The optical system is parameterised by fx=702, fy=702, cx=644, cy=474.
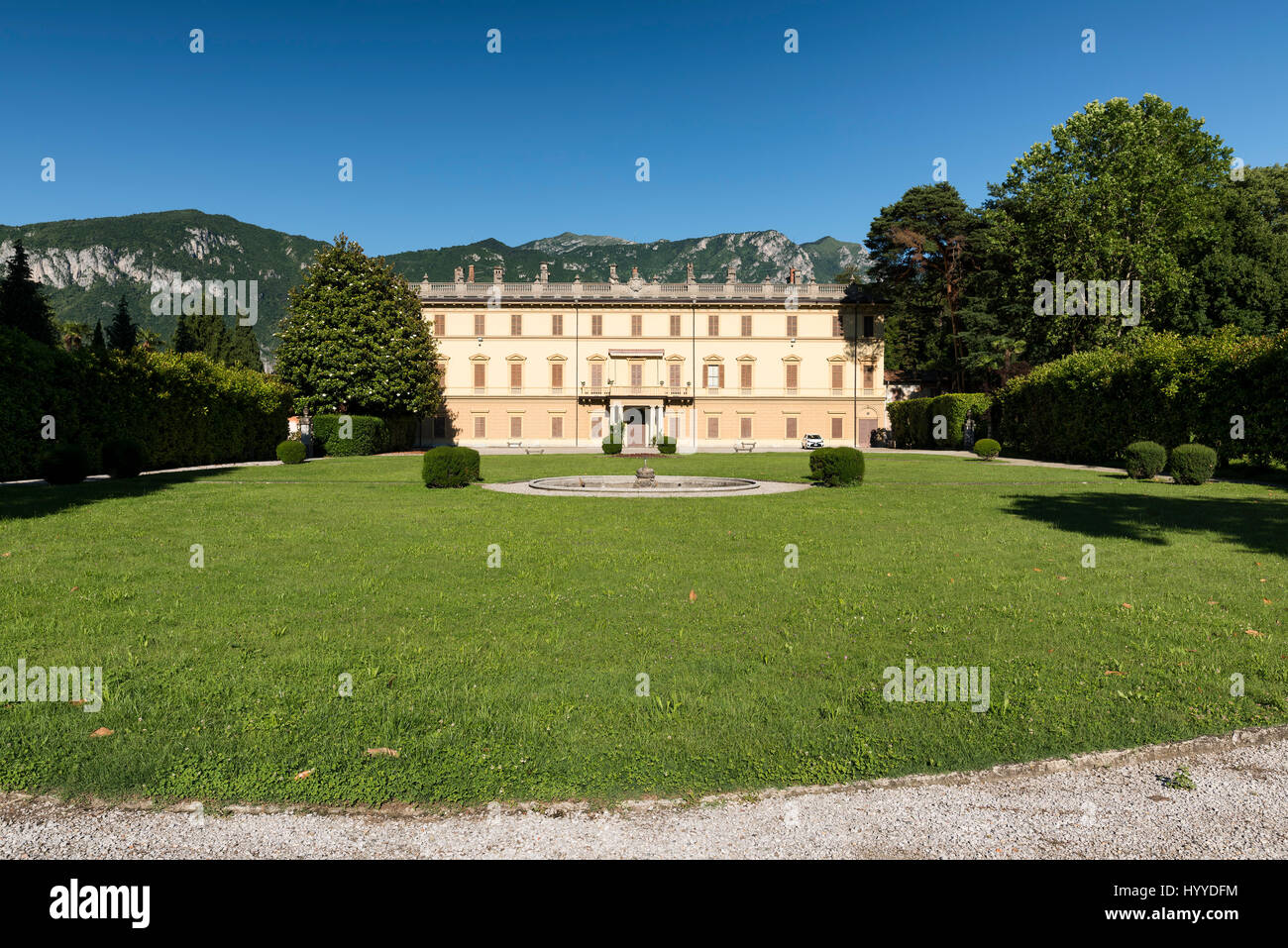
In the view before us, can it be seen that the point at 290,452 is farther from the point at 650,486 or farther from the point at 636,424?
the point at 636,424

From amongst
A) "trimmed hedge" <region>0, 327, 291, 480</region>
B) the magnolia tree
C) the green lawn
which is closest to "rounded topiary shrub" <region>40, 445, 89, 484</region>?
"trimmed hedge" <region>0, 327, 291, 480</region>

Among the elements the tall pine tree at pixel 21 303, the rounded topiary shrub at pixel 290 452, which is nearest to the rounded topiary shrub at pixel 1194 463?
the rounded topiary shrub at pixel 290 452

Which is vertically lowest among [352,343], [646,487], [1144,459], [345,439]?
[646,487]

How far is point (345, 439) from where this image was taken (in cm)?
3584

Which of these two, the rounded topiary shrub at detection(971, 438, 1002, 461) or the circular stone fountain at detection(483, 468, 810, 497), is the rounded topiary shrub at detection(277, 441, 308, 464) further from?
the rounded topiary shrub at detection(971, 438, 1002, 461)

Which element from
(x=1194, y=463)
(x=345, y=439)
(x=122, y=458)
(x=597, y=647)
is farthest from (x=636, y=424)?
(x=597, y=647)

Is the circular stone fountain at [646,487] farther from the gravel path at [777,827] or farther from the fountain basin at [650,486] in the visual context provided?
the gravel path at [777,827]

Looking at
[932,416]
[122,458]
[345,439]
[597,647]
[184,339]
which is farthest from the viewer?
[184,339]

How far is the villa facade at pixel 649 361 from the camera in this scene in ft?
169

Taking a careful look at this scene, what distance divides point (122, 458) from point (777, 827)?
69.8 feet

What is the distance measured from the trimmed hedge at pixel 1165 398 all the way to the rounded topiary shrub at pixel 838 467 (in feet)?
41.7

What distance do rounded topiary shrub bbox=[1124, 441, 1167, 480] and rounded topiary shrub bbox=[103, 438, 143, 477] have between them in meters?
27.5

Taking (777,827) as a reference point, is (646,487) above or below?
above
